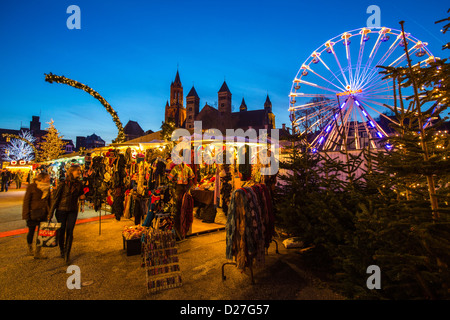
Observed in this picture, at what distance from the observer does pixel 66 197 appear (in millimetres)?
4766

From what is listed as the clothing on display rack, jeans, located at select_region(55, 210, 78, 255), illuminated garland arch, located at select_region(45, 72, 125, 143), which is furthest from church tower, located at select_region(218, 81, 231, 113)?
the clothing on display rack

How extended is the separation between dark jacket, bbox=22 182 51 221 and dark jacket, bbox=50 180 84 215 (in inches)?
16.2

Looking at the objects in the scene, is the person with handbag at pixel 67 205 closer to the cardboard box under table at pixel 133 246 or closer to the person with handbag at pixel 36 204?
the person with handbag at pixel 36 204

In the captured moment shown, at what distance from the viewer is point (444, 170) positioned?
207cm

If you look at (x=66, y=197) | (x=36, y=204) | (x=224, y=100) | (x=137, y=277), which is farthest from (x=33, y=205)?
(x=224, y=100)

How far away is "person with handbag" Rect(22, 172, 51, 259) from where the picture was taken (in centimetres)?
480

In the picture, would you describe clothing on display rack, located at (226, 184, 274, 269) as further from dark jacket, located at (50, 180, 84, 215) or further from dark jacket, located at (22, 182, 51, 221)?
dark jacket, located at (22, 182, 51, 221)

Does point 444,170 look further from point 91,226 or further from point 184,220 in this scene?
point 91,226

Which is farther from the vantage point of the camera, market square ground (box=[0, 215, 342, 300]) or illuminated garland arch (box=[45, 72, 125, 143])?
illuminated garland arch (box=[45, 72, 125, 143])

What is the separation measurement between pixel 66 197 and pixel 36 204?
0.76 meters

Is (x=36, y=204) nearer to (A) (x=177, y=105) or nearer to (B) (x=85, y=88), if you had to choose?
(B) (x=85, y=88)

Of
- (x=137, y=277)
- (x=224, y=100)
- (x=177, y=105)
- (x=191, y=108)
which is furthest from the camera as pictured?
(x=177, y=105)
